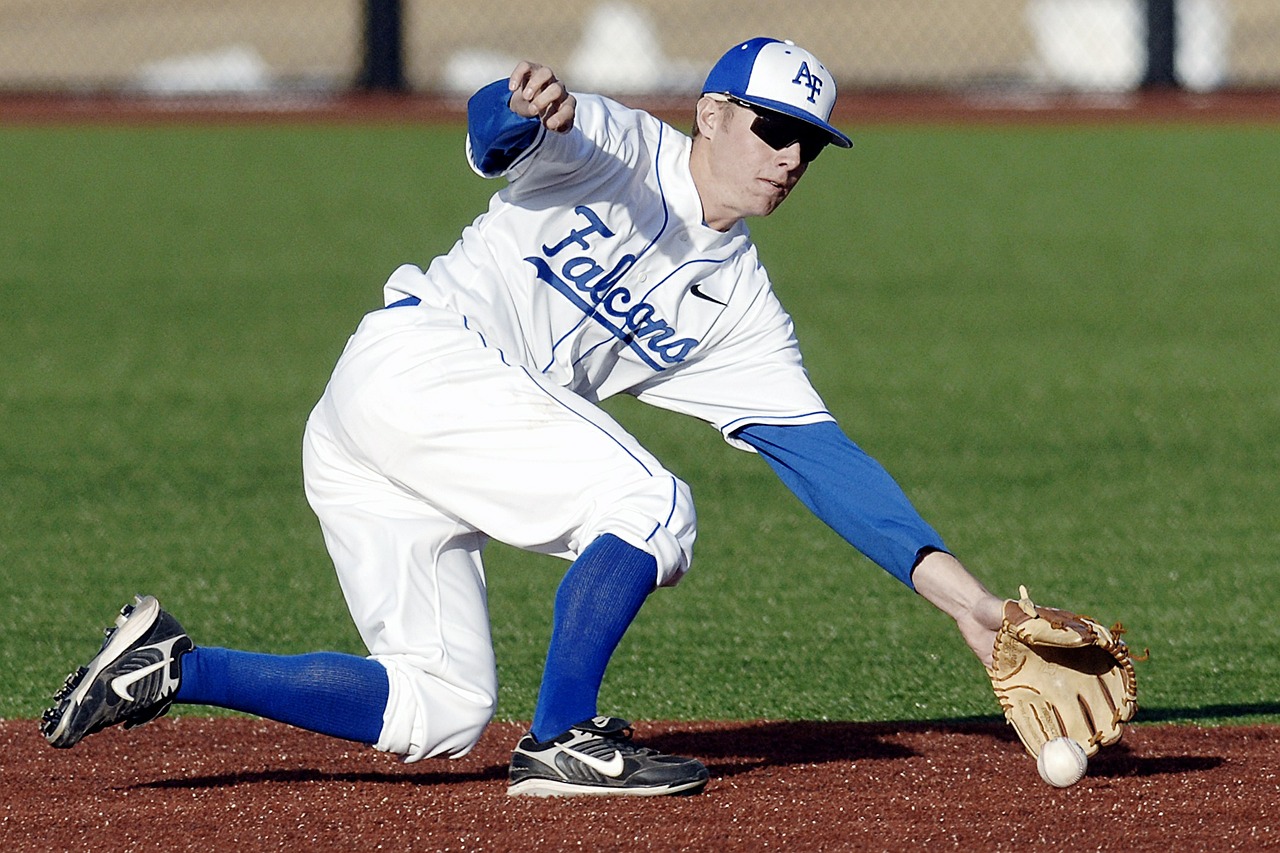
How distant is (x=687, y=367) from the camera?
392cm

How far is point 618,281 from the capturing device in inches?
146

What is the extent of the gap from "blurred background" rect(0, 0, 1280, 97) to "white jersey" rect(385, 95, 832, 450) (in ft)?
42.0

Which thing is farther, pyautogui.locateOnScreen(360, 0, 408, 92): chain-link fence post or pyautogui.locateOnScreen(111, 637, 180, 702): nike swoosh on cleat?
pyautogui.locateOnScreen(360, 0, 408, 92): chain-link fence post

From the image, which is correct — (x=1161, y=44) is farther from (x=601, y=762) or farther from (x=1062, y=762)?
A: (x=601, y=762)

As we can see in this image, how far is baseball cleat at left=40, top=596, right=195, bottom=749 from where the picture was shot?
3.46 m

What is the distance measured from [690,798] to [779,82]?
1.25m

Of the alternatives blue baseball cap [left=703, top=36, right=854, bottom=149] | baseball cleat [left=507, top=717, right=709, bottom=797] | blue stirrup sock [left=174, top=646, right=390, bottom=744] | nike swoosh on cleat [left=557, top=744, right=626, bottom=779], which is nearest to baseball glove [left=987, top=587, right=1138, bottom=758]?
baseball cleat [left=507, top=717, right=709, bottom=797]

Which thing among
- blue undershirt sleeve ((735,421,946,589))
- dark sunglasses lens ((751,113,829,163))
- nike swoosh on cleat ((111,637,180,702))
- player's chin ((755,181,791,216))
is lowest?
nike swoosh on cleat ((111,637,180,702))

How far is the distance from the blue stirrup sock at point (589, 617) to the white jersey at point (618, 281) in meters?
0.41

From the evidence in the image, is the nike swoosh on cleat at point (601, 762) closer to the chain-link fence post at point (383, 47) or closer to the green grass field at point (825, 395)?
the green grass field at point (825, 395)

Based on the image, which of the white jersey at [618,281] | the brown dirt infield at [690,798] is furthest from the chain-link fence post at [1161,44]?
the white jersey at [618,281]

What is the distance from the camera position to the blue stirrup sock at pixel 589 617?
3426 mm

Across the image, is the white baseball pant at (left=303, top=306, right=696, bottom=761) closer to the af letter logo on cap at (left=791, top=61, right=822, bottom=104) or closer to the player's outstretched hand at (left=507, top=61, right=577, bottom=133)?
the player's outstretched hand at (left=507, top=61, right=577, bottom=133)

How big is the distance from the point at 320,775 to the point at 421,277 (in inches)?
36.9
